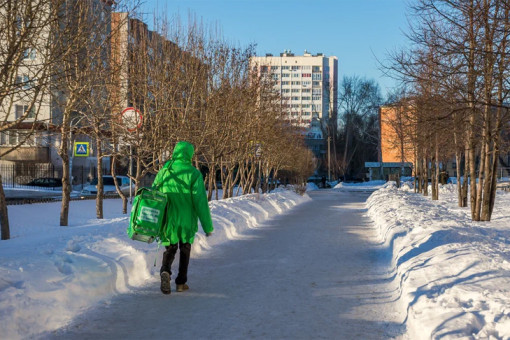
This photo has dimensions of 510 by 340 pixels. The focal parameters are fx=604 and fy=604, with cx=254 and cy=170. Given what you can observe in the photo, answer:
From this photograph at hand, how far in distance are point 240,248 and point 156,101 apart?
811 cm

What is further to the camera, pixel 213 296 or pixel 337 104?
pixel 337 104

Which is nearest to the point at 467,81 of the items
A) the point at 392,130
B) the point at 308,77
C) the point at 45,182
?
the point at 392,130

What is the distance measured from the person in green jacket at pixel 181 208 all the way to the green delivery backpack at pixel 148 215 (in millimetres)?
208

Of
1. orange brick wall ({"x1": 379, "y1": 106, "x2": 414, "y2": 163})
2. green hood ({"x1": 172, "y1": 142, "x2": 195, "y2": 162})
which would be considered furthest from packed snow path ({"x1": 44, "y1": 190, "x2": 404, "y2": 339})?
orange brick wall ({"x1": 379, "y1": 106, "x2": 414, "y2": 163})

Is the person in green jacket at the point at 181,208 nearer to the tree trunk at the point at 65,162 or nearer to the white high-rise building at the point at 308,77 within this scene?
the tree trunk at the point at 65,162

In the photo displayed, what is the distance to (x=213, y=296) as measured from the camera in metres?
7.76

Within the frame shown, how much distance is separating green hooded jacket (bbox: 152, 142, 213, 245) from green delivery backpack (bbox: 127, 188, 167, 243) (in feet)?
0.66

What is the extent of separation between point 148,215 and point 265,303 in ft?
6.06

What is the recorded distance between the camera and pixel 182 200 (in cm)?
796

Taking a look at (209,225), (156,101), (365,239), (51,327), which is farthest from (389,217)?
(51,327)

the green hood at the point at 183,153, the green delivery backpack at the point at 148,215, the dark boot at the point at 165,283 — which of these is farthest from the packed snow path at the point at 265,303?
the green hood at the point at 183,153

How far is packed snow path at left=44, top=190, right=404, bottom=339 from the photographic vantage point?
6066mm

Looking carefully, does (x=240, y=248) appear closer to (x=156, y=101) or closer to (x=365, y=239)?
(x=365, y=239)

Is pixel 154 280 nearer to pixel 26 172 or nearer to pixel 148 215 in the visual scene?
pixel 148 215
